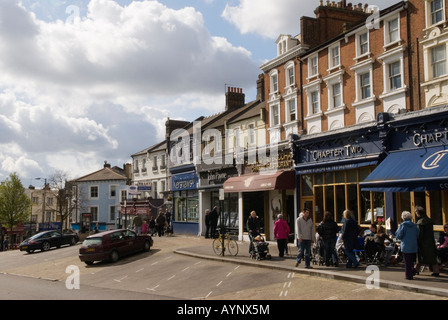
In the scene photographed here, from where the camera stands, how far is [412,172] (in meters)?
15.7

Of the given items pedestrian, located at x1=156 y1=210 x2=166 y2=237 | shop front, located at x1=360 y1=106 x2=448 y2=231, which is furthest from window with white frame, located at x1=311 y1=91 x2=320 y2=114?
pedestrian, located at x1=156 y1=210 x2=166 y2=237

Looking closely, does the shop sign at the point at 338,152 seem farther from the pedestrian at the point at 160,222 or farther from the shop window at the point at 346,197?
the pedestrian at the point at 160,222

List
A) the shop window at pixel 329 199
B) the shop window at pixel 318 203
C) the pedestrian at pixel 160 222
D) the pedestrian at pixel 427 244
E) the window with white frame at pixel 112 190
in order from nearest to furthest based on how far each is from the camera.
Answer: the pedestrian at pixel 427 244
the shop window at pixel 329 199
the shop window at pixel 318 203
the pedestrian at pixel 160 222
the window with white frame at pixel 112 190

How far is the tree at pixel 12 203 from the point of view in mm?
57219

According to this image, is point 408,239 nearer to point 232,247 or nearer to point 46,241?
point 232,247

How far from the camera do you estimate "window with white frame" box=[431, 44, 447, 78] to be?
58.2ft

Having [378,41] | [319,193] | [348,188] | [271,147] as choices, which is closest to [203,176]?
[271,147]

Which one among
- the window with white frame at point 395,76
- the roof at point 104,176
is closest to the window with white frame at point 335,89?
the window with white frame at point 395,76

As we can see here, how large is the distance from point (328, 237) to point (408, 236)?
329 centimetres

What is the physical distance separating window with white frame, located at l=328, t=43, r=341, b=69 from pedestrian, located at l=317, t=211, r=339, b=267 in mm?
10750

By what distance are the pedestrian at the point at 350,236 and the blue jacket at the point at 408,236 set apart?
2353mm

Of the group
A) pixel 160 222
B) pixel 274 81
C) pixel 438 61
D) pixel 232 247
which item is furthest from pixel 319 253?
pixel 160 222

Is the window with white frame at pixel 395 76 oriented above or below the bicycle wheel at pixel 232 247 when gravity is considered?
above
